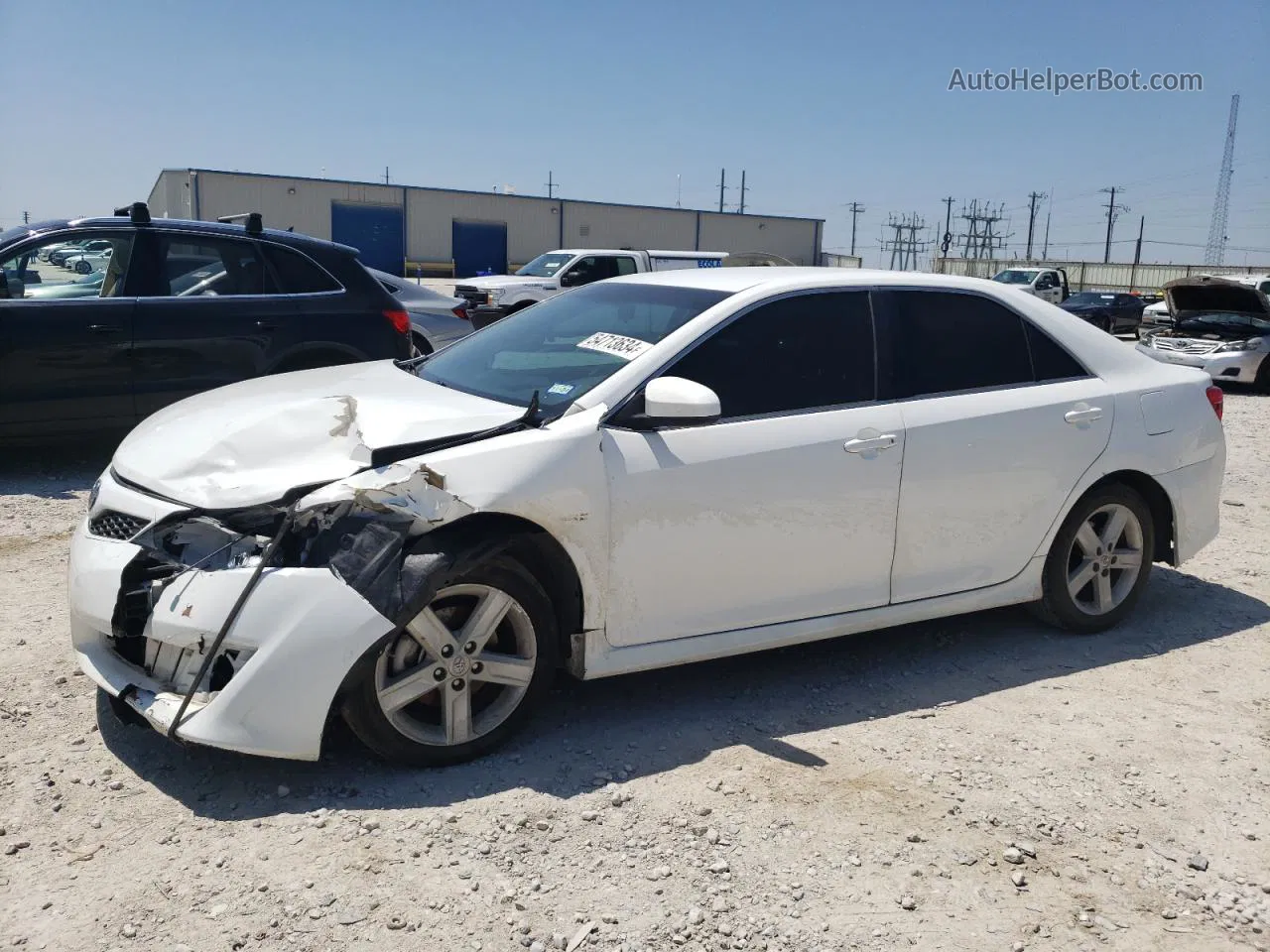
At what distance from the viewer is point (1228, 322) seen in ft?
53.3

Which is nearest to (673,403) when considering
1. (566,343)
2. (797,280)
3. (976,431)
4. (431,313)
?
(566,343)

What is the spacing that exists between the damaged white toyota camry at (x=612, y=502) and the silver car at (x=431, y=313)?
225 inches

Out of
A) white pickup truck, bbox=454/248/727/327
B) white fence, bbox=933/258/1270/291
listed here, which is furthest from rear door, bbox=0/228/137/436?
white fence, bbox=933/258/1270/291

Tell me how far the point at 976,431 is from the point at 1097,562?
1.08m

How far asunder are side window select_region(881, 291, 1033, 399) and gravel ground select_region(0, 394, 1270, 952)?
1214 mm

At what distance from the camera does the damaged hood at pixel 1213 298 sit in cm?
1583

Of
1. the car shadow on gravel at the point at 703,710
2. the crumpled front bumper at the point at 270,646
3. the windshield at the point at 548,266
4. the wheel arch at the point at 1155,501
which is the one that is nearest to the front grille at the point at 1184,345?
the windshield at the point at 548,266

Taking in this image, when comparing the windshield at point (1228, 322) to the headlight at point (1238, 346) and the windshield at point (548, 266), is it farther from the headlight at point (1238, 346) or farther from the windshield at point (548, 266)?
the windshield at point (548, 266)

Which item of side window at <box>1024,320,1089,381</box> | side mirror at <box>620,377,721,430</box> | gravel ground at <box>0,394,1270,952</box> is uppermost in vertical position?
side window at <box>1024,320,1089,381</box>

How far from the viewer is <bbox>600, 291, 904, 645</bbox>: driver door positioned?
3715mm

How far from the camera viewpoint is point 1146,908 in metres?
2.99

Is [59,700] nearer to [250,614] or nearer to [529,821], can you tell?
[250,614]

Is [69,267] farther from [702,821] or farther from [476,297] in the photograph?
[476,297]

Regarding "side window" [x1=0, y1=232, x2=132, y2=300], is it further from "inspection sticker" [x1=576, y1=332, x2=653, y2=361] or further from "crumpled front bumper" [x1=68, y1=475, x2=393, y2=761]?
"crumpled front bumper" [x1=68, y1=475, x2=393, y2=761]
